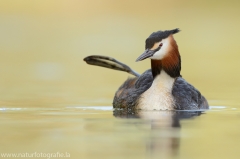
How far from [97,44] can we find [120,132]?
1379 centimetres

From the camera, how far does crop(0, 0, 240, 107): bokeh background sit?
14.7m

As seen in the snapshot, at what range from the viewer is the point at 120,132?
9.80 m

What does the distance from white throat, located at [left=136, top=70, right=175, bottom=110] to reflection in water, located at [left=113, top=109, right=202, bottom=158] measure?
21 cm

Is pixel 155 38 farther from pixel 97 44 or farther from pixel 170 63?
pixel 97 44

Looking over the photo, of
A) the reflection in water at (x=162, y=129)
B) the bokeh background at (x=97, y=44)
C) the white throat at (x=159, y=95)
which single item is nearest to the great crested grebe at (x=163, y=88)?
the white throat at (x=159, y=95)

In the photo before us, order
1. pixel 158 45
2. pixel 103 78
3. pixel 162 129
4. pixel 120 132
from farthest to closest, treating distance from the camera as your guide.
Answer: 1. pixel 103 78
2. pixel 158 45
3. pixel 162 129
4. pixel 120 132

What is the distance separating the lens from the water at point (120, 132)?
859 cm

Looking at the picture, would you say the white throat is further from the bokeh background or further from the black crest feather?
the bokeh background

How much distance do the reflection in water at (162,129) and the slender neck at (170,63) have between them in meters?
0.66

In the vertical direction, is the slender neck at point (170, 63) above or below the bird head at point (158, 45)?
below

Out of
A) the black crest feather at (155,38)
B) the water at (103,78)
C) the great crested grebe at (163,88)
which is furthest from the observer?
the great crested grebe at (163,88)

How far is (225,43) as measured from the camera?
25.1 m

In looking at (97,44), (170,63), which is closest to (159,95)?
(170,63)

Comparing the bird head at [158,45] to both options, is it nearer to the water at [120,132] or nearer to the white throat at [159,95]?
the white throat at [159,95]
